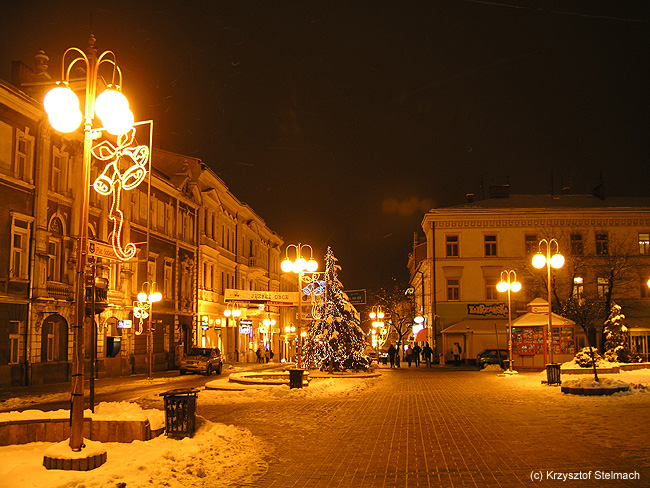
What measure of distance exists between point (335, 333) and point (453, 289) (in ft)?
83.4

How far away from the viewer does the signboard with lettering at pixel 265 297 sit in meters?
44.9

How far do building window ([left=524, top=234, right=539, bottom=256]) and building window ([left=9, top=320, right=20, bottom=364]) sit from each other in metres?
42.3

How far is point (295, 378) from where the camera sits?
78.5 ft

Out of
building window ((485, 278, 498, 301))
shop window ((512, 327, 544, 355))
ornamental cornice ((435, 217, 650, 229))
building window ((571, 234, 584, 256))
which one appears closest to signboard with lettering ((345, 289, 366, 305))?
shop window ((512, 327, 544, 355))

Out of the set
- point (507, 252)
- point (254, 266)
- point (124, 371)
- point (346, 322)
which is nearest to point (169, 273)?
point (124, 371)

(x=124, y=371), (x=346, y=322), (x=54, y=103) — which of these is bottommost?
(x=124, y=371)

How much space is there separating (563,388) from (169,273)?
3063 cm

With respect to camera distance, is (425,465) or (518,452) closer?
(425,465)

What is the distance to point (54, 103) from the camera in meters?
9.03

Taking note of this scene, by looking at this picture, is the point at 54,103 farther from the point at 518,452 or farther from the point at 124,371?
the point at 124,371

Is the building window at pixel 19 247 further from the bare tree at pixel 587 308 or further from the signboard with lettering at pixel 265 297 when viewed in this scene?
the bare tree at pixel 587 308

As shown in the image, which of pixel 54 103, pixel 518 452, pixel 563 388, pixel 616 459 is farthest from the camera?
pixel 563 388

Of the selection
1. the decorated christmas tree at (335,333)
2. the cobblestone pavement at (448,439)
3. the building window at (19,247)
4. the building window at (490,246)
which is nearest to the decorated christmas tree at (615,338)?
the decorated christmas tree at (335,333)

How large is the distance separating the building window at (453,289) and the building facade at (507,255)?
84mm
